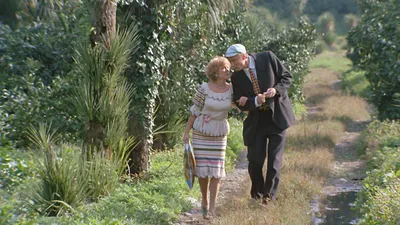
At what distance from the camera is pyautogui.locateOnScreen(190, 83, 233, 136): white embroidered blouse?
7125mm

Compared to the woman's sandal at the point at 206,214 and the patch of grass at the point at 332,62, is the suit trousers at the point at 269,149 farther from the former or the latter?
the patch of grass at the point at 332,62

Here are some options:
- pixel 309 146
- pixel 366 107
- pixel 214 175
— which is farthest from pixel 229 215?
pixel 366 107

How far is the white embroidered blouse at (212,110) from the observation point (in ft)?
23.4

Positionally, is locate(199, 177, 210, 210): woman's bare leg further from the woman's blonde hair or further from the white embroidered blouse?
the woman's blonde hair

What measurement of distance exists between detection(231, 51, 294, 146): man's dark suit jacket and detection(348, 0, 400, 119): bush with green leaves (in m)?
8.32

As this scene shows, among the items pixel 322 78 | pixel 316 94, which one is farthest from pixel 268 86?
pixel 322 78

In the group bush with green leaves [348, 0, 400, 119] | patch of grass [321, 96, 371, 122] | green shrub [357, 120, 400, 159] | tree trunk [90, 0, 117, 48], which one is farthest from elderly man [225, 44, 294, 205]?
patch of grass [321, 96, 371, 122]

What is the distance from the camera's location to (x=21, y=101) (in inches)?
427

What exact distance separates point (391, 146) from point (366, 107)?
42.1 feet

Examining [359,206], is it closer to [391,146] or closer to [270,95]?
[270,95]

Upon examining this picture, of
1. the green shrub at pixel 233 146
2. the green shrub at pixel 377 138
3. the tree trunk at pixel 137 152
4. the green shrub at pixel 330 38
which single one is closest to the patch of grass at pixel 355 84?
the green shrub at pixel 233 146

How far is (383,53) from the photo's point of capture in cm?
1570

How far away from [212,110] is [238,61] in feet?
2.10

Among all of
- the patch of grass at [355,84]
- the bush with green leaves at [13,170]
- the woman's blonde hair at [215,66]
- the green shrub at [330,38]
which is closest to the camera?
the woman's blonde hair at [215,66]
